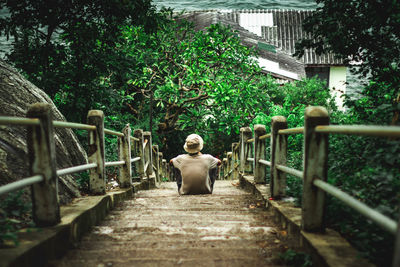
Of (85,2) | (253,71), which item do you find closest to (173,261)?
(85,2)

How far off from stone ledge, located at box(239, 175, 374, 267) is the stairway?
0.49 ft

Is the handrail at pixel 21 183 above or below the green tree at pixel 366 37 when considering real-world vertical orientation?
below

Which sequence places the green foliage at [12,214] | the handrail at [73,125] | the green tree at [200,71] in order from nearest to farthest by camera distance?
the green foliage at [12,214] < the handrail at [73,125] < the green tree at [200,71]

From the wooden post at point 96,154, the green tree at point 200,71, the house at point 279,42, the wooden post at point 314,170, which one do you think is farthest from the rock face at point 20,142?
the house at point 279,42

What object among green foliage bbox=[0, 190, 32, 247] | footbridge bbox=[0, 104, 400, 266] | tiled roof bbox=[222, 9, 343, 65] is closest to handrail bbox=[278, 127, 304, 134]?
footbridge bbox=[0, 104, 400, 266]

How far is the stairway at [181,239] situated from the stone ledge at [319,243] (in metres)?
0.15

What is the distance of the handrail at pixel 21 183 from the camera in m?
1.81

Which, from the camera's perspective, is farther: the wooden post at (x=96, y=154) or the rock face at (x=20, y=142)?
the wooden post at (x=96, y=154)

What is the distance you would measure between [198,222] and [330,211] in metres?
1.28

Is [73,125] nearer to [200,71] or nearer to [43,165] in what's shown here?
[43,165]

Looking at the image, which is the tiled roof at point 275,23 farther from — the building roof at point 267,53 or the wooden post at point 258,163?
the wooden post at point 258,163

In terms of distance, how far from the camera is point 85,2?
6.22m

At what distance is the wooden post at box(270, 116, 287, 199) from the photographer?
354 centimetres

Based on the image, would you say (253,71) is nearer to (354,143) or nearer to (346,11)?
(346,11)
